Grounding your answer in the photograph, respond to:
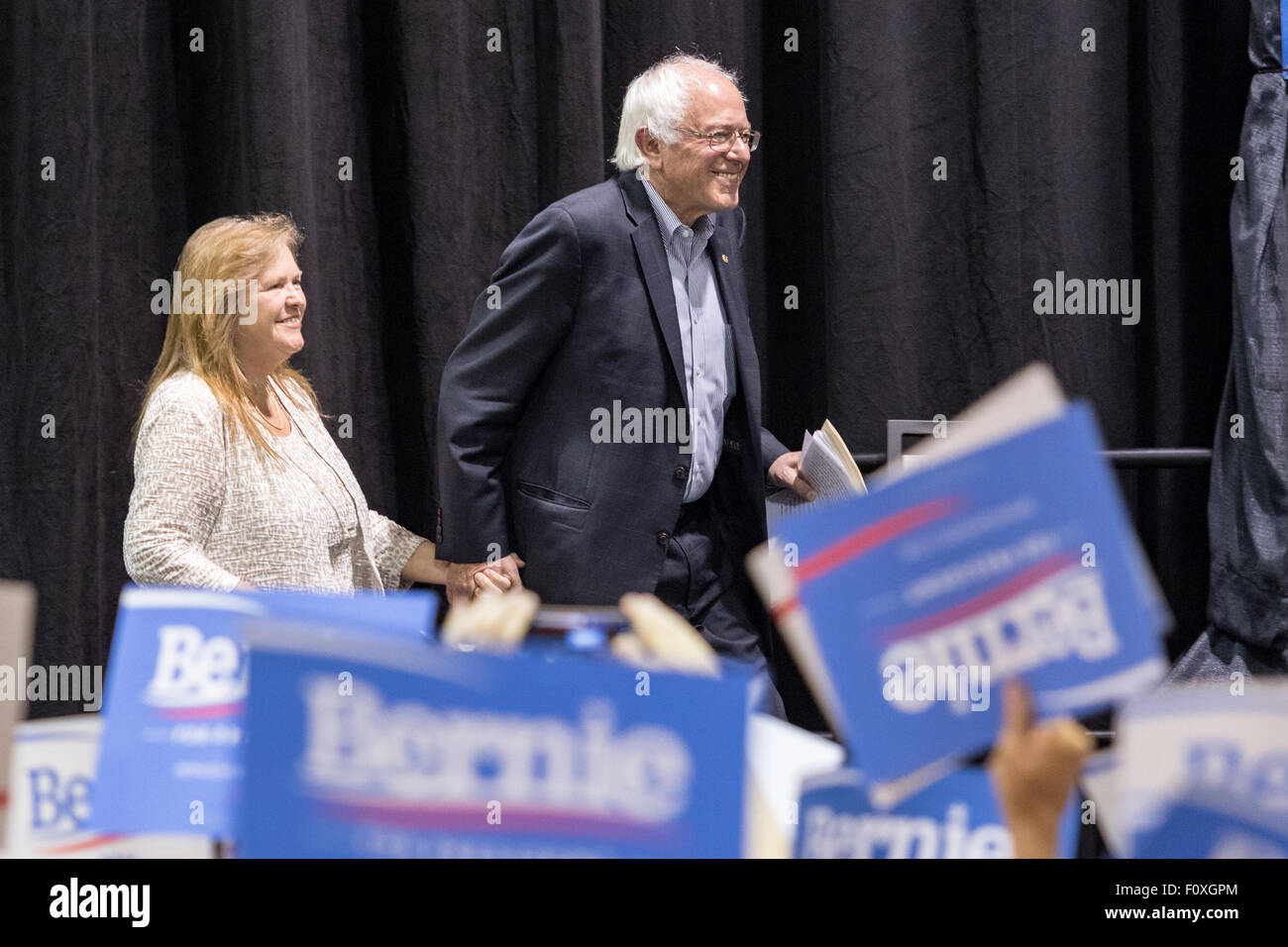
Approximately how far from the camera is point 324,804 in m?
0.77

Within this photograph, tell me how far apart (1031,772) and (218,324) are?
5.60 ft

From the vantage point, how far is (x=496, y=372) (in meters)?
2.46

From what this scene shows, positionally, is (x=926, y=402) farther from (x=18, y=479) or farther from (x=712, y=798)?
(x=712, y=798)

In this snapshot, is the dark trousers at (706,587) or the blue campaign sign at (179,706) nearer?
the blue campaign sign at (179,706)

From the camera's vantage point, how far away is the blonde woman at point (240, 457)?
2.06 metres

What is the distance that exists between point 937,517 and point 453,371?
177 cm

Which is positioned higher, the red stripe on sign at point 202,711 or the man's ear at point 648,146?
the man's ear at point 648,146

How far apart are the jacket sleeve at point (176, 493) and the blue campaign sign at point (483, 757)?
4.09ft

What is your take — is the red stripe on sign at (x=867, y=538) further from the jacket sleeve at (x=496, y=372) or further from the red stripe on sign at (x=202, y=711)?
the jacket sleeve at (x=496, y=372)

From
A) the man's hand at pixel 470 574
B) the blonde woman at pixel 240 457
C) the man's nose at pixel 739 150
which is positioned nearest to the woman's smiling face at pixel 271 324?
the blonde woman at pixel 240 457

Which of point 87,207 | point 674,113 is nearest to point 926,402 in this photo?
point 674,113

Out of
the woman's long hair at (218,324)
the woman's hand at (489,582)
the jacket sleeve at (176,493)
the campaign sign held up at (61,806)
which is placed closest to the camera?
the campaign sign held up at (61,806)

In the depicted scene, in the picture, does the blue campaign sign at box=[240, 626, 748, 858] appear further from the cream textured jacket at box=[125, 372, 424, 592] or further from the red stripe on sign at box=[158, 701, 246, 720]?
the cream textured jacket at box=[125, 372, 424, 592]

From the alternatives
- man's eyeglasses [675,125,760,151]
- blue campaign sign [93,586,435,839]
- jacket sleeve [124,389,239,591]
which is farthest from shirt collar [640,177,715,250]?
blue campaign sign [93,586,435,839]
